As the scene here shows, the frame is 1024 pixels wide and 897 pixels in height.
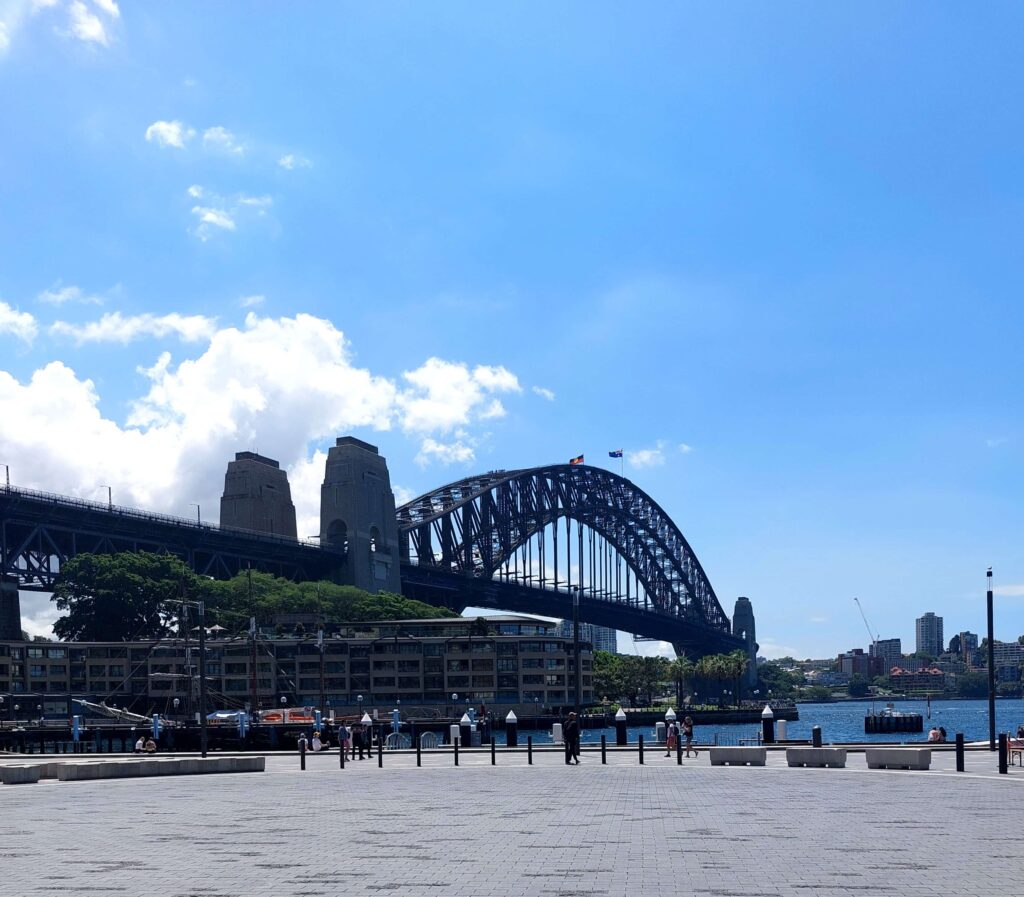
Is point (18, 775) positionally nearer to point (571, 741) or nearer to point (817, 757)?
point (571, 741)

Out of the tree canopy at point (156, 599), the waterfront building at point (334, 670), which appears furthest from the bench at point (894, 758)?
the tree canopy at point (156, 599)

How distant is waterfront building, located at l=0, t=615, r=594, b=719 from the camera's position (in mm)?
165500

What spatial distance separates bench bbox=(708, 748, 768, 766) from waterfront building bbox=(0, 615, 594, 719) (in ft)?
377

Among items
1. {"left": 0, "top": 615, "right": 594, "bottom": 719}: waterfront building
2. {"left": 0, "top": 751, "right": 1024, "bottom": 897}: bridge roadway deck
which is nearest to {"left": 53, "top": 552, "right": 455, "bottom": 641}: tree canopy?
{"left": 0, "top": 615, "right": 594, "bottom": 719}: waterfront building

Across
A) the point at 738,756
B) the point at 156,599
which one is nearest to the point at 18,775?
the point at 738,756

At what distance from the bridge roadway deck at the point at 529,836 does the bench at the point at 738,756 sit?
12.5 feet

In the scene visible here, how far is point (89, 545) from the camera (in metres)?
184

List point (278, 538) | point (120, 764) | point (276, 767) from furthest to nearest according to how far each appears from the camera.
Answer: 1. point (278, 538)
2. point (276, 767)
3. point (120, 764)

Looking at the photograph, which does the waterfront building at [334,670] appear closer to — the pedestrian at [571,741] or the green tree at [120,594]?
the green tree at [120,594]

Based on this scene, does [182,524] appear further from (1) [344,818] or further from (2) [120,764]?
(1) [344,818]

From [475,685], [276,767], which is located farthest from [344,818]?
[475,685]

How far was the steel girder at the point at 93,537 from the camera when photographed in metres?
163

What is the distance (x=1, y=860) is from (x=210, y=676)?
480ft

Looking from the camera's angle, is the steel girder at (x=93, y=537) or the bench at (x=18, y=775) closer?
the bench at (x=18, y=775)
